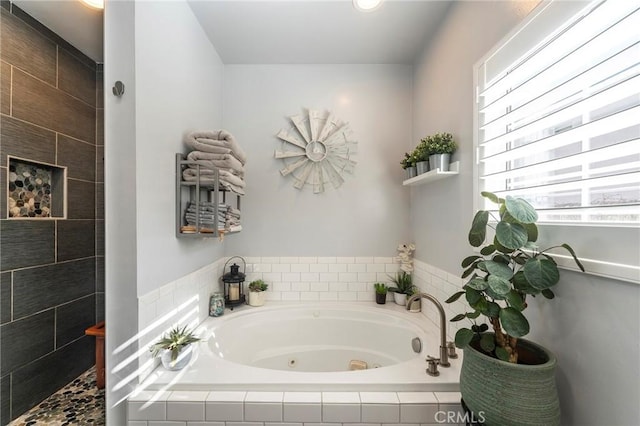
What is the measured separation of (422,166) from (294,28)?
132cm

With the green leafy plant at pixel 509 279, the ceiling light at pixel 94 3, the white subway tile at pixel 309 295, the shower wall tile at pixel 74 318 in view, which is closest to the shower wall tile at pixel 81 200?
the shower wall tile at pixel 74 318

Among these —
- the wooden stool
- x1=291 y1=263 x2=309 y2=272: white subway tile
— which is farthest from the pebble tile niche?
x1=291 y1=263 x2=309 y2=272: white subway tile

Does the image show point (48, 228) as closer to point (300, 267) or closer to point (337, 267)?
point (300, 267)

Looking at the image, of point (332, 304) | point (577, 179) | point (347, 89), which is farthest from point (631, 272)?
point (347, 89)

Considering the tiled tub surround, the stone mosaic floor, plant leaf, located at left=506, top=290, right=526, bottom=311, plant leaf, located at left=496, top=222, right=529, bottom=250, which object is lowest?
the stone mosaic floor

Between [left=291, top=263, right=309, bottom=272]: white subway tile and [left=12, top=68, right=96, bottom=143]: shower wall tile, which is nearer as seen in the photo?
[left=12, top=68, right=96, bottom=143]: shower wall tile

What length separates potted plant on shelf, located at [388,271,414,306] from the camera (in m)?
2.10

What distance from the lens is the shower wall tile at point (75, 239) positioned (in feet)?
5.43

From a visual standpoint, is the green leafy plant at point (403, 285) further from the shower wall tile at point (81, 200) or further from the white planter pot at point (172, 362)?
the shower wall tile at point (81, 200)

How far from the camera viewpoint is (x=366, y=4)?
153 cm

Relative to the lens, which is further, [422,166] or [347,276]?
[347,276]

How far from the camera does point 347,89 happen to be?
88.6 inches

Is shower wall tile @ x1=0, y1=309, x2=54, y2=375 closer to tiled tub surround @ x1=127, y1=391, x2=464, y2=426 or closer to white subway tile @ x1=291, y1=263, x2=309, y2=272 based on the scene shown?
tiled tub surround @ x1=127, y1=391, x2=464, y2=426

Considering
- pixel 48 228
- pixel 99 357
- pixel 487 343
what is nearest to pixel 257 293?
pixel 99 357
